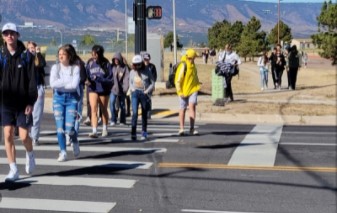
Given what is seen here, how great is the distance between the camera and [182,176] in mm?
8859

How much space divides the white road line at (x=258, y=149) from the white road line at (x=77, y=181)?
2.07 m

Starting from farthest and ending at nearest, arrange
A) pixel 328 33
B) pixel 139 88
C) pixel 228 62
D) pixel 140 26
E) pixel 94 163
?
pixel 328 33, pixel 228 62, pixel 140 26, pixel 139 88, pixel 94 163

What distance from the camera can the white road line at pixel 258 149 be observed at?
32.9 feet

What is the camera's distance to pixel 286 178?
878 centimetres

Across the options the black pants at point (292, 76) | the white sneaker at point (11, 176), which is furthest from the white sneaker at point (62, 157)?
the black pants at point (292, 76)

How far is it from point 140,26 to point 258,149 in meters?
6.54

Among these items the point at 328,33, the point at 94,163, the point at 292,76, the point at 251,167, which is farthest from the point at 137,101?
the point at 328,33

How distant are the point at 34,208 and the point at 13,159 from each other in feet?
4.25

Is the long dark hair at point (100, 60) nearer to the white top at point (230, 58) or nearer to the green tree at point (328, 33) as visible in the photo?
the white top at point (230, 58)

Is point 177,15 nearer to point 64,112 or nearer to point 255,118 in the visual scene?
point 255,118

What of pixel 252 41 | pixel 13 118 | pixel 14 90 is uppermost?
pixel 252 41

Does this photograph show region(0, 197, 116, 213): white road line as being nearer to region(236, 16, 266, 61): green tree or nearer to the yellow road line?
the yellow road line

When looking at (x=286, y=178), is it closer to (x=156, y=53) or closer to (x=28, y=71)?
(x=28, y=71)

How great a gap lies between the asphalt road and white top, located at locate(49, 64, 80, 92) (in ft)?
3.66
